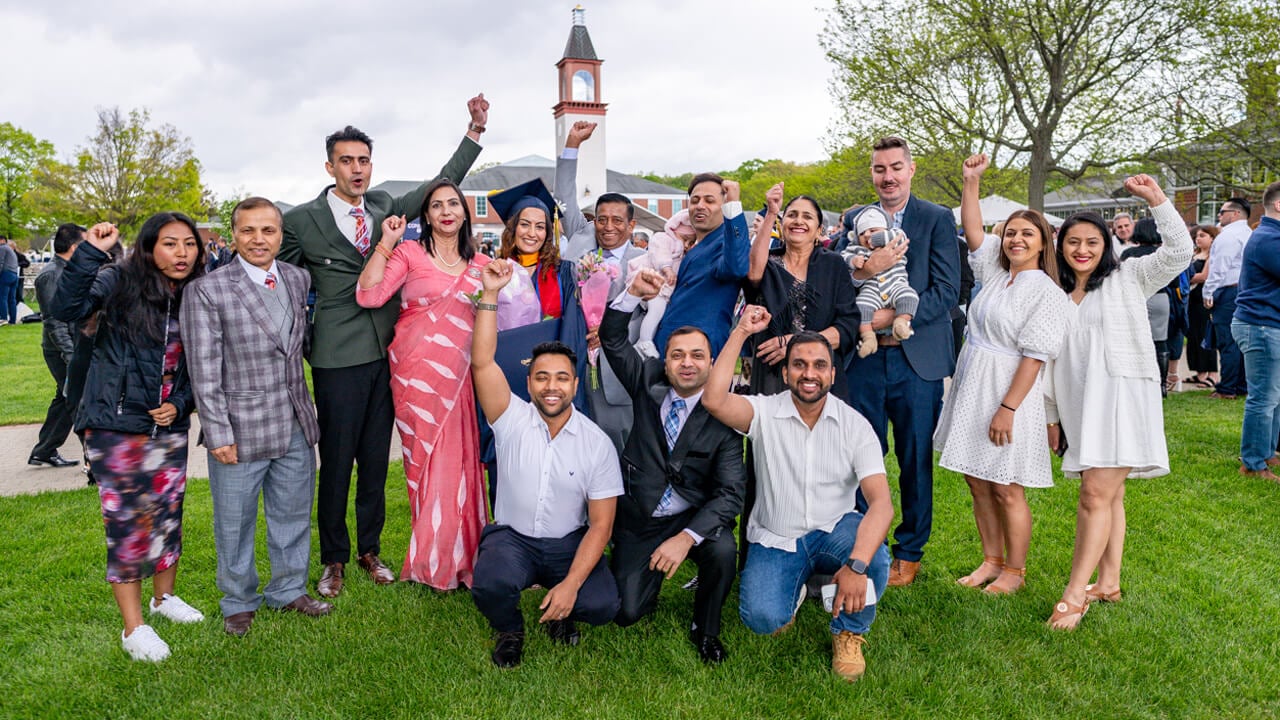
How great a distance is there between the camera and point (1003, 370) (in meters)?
4.03

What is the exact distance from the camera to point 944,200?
82.6 feet

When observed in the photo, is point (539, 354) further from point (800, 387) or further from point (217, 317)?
point (217, 317)

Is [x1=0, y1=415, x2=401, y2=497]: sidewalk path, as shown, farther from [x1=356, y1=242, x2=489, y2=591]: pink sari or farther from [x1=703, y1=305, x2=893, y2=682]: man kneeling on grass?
[x1=703, y1=305, x2=893, y2=682]: man kneeling on grass

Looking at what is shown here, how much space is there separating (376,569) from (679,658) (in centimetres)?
195

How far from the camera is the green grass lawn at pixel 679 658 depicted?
10.7ft

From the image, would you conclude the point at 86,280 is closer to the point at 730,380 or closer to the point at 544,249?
the point at 544,249


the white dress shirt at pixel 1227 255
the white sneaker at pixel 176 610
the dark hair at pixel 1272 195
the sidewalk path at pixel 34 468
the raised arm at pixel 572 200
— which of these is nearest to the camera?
the white sneaker at pixel 176 610

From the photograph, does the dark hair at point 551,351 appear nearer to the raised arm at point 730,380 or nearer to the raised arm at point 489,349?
the raised arm at point 489,349

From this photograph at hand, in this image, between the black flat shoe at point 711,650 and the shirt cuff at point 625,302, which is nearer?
the black flat shoe at point 711,650

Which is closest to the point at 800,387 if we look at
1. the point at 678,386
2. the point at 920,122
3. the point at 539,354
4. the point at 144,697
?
the point at 678,386

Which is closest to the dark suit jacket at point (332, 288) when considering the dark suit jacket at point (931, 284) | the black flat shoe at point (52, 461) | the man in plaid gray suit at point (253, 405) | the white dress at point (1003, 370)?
the man in plaid gray suit at point (253, 405)

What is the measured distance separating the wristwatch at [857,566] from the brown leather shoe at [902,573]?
1.20m

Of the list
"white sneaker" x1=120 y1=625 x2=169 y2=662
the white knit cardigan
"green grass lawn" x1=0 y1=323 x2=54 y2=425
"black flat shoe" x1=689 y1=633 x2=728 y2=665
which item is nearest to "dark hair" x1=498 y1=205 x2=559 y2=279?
"black flat shoe" x1=689 y1=633 x2=728 y2=665

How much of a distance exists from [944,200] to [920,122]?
24.1 feet
